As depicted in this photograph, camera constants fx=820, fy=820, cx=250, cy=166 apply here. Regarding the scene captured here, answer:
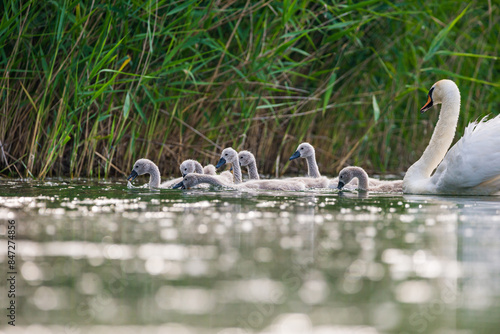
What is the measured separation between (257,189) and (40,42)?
103 inches

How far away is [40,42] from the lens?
26.5ft

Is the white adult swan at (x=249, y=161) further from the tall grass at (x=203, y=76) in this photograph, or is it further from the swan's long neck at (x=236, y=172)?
the tall grass at (x=203, y=76)

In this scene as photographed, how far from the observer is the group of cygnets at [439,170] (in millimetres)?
6816

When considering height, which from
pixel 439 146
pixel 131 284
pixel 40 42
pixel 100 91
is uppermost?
pixel 40 42

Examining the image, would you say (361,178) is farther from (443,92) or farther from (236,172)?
(236,172)

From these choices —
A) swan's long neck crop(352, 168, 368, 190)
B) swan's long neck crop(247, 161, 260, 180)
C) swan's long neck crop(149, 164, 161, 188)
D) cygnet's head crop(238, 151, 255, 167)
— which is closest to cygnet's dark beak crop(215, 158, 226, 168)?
cygnet's head crop(238, 151, 255, 167)

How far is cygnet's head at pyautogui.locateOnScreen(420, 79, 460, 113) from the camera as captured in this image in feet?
26.2

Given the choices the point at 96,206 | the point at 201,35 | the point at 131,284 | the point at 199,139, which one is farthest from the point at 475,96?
the point at 131,284

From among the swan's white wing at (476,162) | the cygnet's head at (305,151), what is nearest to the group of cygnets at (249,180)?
the cygnet's head at (305,151)

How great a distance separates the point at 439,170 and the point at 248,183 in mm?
1769

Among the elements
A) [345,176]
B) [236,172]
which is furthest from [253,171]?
[345,176]

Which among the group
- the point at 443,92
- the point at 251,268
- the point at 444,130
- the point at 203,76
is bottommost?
the point at 251,268

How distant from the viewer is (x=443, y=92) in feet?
26.6

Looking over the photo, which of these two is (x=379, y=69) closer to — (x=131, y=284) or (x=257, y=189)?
(x=257, y=189)
